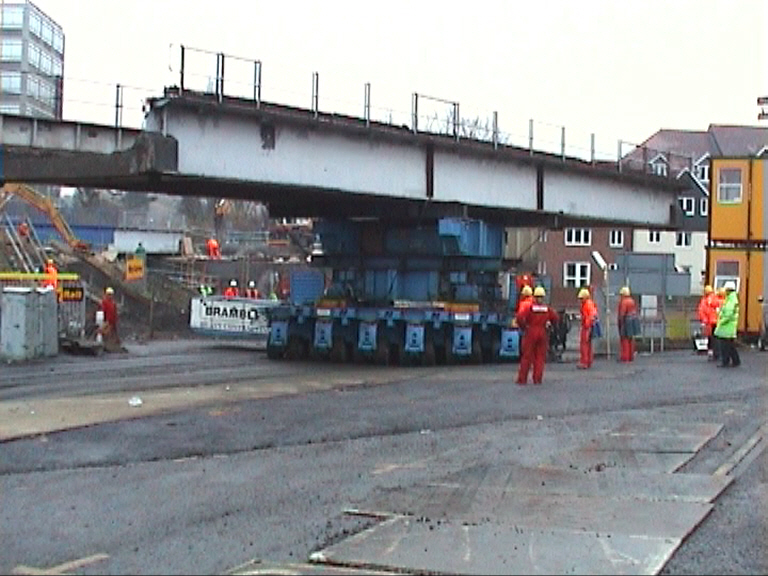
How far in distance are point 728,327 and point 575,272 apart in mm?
57349

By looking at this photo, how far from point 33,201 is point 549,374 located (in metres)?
36.6

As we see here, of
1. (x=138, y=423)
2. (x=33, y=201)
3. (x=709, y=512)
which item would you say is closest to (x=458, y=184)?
(x=138, y=423)

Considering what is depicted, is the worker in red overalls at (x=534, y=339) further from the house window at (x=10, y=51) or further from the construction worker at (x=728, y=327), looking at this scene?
the house window at (x=10, y=51)

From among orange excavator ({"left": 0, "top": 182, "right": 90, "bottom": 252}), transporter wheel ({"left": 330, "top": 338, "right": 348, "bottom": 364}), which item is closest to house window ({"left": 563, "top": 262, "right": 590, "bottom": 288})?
orange excavator ({"left": 0, "top": 182, "right": 90, "bottom": 252})

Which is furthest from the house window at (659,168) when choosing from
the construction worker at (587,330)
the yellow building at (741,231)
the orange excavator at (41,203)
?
the orange excavator at (41,203)

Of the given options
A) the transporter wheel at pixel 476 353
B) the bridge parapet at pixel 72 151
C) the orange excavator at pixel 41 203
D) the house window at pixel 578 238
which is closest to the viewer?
the bridge parapet at pixel 72 151

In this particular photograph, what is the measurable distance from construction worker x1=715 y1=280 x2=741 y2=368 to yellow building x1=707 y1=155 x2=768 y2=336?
24.6 ft

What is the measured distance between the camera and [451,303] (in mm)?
28547

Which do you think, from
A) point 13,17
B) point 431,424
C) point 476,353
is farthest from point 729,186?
point 13,17

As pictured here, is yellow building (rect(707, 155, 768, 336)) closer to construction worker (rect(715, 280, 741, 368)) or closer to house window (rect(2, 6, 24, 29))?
construction worker (rect(715, 280, 741, 368))

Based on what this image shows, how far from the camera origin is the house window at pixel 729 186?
3161cm

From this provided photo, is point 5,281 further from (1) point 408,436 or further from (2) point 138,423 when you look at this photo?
(1) point 408,436

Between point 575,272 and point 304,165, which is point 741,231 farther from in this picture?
point 575,272

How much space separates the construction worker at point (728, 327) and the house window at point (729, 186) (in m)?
8.72
